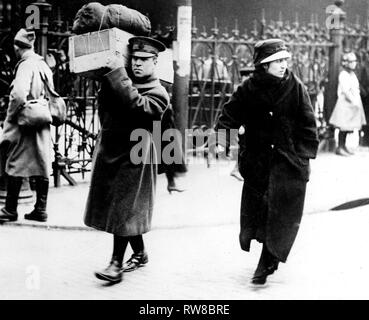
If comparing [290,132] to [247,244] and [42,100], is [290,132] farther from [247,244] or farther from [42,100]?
[42,100]

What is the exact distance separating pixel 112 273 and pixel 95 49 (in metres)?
1.68

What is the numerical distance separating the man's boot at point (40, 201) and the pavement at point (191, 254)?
0.09m

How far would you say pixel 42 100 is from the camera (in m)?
8.27

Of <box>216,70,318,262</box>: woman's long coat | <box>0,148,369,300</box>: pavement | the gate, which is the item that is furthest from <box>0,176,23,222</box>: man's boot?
the gate

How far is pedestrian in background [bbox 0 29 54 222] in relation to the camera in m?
8.20

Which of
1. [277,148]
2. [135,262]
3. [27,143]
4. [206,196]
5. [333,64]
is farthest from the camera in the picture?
[333,64]

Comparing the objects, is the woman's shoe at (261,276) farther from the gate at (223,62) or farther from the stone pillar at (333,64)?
the stone pillar at (333,64)

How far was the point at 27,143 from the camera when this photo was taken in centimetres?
827

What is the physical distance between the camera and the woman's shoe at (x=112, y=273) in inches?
238

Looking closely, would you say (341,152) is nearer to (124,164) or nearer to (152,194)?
(152,194)

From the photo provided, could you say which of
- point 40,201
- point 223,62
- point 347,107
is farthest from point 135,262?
point 347,107

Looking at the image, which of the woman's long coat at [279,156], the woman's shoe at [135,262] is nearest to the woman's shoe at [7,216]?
the woman's shoe at [135,262]

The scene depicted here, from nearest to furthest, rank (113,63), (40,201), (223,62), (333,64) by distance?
(113,63), (40,201), (223,62), (333,64)
